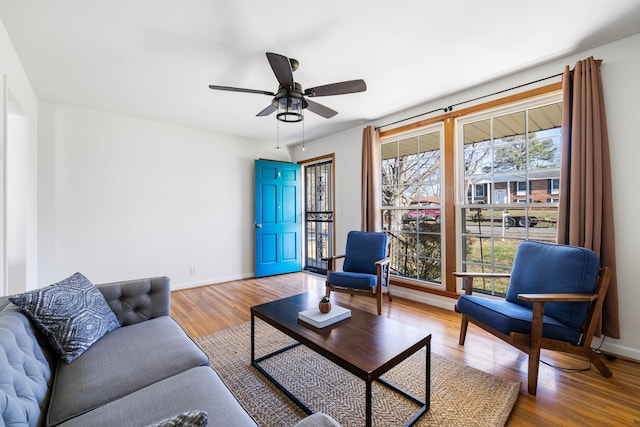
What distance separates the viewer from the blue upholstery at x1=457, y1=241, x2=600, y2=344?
5.94 ft

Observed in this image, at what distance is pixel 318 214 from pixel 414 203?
2.08 metres

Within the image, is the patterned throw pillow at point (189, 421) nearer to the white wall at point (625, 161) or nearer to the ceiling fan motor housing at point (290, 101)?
the ceiling fan motor housing at point (290, 101)

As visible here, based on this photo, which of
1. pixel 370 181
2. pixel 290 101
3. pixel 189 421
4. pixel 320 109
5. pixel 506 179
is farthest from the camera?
pixel 370 181

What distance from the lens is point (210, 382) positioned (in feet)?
3.90

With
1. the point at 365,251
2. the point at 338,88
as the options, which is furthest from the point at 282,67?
the point at 365,251

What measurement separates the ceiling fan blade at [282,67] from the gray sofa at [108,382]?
6.01 feet

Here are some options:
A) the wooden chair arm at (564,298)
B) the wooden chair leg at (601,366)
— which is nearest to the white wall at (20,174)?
the wooden chair arm at (564,298)

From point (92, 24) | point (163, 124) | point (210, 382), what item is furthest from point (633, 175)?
point (163, 124)

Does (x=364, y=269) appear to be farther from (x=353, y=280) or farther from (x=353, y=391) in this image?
(x=353, y=391)

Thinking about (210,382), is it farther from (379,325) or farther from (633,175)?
(633,175)

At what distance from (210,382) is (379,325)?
3.50 feet

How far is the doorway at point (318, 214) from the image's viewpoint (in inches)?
199

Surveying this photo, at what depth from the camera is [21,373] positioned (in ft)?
3.31

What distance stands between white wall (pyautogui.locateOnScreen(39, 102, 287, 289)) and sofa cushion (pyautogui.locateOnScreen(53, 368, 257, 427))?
311 centimetres
